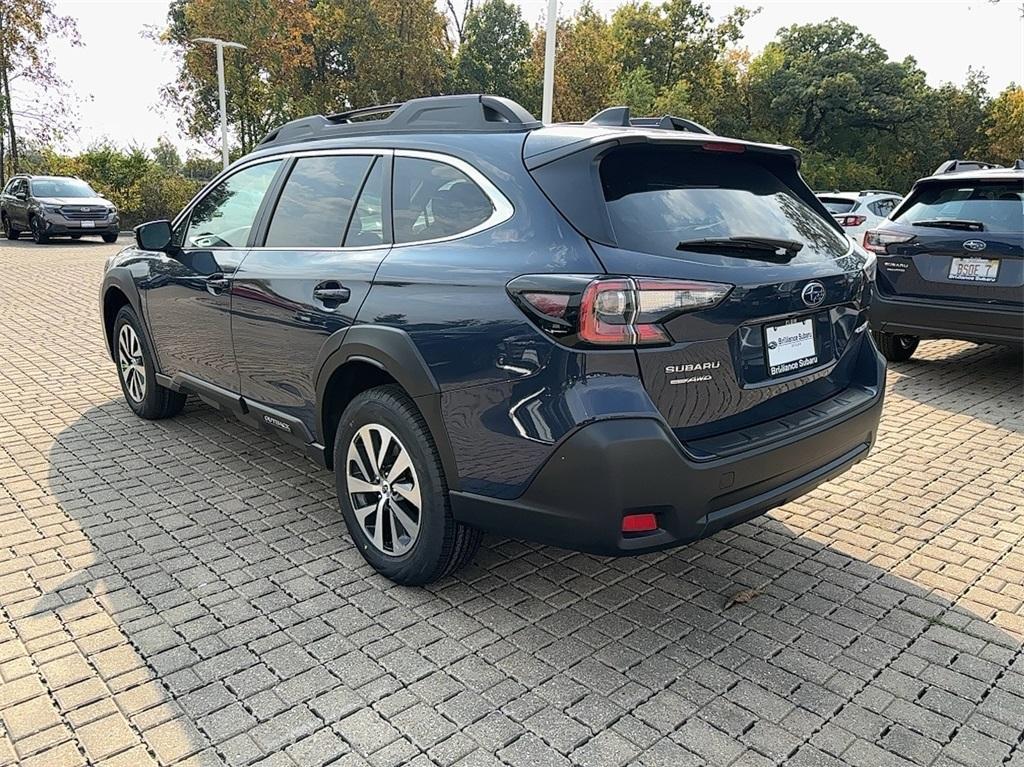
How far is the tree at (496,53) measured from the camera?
39.0 meters

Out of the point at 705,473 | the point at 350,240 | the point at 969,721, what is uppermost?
the point at 350,240

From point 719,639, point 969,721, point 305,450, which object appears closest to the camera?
point 969,721

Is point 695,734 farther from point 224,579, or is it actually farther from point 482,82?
point 482,82

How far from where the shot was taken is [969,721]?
2.53m

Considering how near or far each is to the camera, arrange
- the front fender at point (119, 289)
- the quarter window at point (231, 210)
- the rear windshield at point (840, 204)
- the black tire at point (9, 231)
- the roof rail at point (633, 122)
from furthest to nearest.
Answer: the black tire at point (9, 231), the rear windshield at point (840, 204), the front fender at point (119, 289), the quarter window at point (231, 210), the roof rail at point (633, 122)

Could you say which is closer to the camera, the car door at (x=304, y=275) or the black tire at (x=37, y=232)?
the car door at (x=304, y=275)

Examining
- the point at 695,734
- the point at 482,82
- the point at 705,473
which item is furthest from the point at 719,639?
the point at 482,82

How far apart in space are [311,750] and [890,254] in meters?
5.89

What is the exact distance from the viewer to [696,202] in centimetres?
292

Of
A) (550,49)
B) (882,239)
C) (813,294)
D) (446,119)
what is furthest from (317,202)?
(550,49)

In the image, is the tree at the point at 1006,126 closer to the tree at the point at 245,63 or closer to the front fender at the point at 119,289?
the tree at the point at 245,63

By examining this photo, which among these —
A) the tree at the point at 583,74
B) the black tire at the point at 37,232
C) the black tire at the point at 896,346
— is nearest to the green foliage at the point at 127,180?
the black tire at the point at 37,232

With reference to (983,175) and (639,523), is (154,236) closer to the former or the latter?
(639,523)

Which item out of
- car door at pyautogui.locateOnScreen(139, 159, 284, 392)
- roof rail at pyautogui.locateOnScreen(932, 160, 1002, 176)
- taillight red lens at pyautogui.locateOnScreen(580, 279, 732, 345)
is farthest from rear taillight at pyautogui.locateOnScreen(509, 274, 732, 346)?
roof rail at pyautogui.locateOnScreen(932, 160, 1002, 176)
